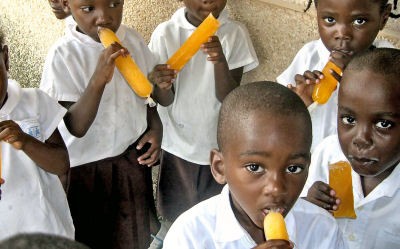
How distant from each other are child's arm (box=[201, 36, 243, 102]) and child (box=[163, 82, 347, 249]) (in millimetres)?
790

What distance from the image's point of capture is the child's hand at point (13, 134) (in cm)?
183

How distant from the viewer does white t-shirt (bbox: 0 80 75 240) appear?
1953mm

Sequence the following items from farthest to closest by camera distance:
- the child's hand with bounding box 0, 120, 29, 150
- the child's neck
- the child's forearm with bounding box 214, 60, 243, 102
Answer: the child's forearm with bounding box 214, 60, 243, 102 < the child's hand with bounding box 0, 120, 29, 150 < the child's neck

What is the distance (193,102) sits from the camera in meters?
2.61

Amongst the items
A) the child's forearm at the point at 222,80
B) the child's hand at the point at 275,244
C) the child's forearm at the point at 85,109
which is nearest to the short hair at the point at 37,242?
the child's hand at the point at 275,244

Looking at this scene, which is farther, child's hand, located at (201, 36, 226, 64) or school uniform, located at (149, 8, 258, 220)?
school uniform, located at (149, 8, 258, 220)

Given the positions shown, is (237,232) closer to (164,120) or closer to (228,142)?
(228,142)

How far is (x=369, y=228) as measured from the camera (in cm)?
175

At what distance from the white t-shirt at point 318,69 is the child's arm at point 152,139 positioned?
0.59 m

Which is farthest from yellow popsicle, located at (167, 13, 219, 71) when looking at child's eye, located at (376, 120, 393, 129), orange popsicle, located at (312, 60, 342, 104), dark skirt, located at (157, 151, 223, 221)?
child's eye, located at (376, 120, 393, 129)

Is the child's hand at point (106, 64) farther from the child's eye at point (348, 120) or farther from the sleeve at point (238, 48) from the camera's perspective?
the child's eye at point (348, 120)

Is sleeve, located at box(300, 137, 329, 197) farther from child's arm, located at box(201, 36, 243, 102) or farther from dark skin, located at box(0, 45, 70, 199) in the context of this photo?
dark skin, located at box(0, 45, 70, 199)

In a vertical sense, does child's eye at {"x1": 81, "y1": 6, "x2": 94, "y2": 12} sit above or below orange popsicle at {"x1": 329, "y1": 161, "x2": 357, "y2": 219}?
above

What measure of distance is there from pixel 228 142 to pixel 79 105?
86 cm
